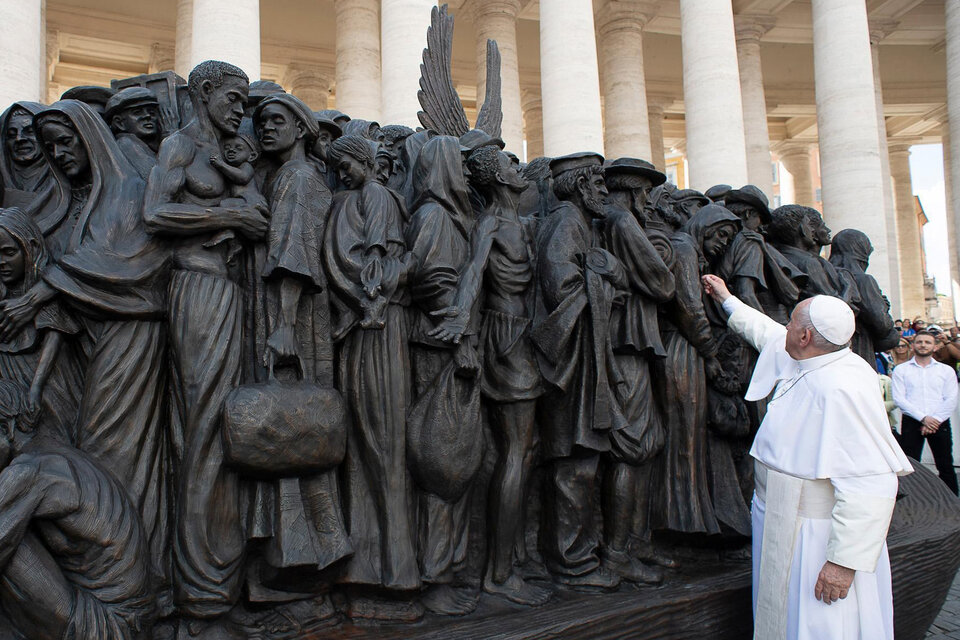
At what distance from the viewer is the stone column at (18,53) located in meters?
10.7

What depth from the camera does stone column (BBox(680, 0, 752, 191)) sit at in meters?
17.1

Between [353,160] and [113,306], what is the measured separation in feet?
4.27

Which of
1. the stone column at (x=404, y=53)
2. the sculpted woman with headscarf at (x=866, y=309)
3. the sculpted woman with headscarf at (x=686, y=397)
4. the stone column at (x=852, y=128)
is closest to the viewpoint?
the sculpted woman with headscarf at (x=686, y=397)

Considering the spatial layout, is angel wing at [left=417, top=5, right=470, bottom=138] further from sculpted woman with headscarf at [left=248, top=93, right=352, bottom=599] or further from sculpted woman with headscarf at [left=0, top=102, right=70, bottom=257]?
sculpted woman with headscarf at [left=0, top=102, right=70, bottom=257]

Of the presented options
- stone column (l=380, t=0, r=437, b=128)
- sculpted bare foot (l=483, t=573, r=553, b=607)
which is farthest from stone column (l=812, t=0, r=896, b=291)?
sculpted bare foot (l=483, t=573, r=553, b=607)

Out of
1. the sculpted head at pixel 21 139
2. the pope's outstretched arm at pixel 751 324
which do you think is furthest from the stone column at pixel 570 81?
the sculpted head at pixel 21 139

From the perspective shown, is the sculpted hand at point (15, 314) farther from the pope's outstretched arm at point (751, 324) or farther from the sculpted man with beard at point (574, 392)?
the pope's outstretched arm at point (751, 324)

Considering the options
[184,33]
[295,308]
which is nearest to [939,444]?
[295,308]

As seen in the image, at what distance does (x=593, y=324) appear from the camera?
3852 millimetres

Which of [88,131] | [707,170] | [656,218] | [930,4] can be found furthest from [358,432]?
[930,4]

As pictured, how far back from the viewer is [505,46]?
20.2 m

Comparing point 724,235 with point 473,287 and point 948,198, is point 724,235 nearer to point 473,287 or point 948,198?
point 473,287

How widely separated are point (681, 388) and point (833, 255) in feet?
12.2

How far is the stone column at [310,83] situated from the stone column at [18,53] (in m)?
11.5
